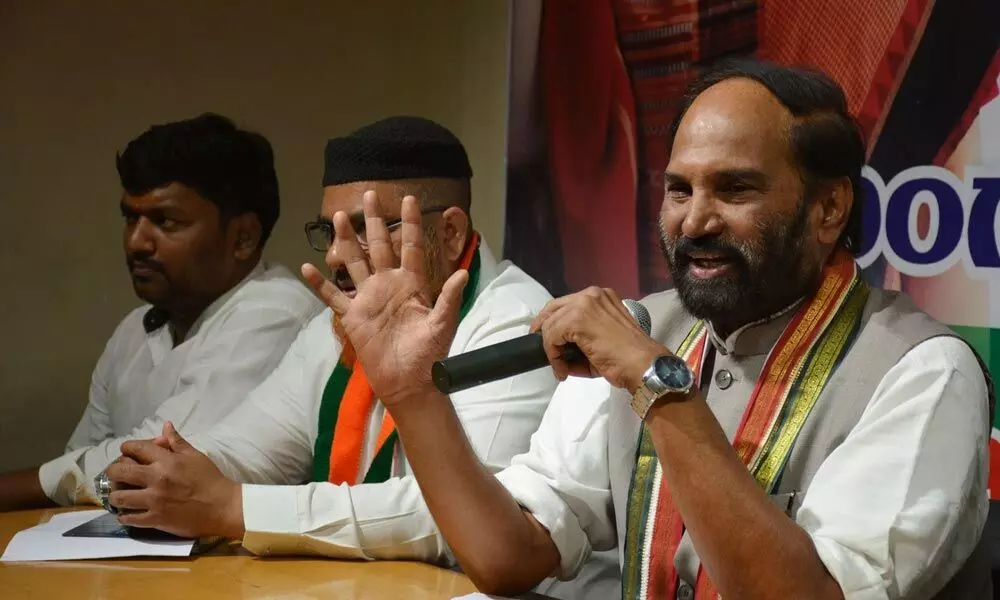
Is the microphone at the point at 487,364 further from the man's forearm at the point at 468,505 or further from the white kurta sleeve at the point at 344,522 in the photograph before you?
the white kurta sleeve at the point at 344,522

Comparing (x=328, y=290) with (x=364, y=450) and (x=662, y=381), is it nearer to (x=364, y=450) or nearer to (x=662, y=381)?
(x=364, y=450)

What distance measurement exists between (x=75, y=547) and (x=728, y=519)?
1.33 m

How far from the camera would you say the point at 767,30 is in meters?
3.19

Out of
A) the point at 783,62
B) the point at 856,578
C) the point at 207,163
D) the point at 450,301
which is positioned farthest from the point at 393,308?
the point at 207,163

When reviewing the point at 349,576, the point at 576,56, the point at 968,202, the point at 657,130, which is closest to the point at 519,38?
the point at 576,56

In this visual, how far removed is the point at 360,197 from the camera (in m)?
2.68

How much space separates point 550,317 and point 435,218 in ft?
3.60

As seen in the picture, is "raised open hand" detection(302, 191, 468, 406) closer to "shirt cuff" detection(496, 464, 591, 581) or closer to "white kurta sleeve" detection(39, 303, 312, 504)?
"shirt cuff" detection(496, 464, 591, 581)

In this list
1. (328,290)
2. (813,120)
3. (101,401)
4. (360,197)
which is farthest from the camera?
(101,401)

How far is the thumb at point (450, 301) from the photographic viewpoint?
2.01m

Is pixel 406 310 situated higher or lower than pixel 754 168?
lower

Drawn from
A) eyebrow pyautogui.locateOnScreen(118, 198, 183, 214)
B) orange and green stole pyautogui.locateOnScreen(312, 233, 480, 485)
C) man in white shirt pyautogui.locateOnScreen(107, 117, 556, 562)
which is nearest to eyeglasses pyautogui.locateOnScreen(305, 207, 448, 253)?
man in white shirt pyautogui.locateOnScreen(107, 117, 556, 562)

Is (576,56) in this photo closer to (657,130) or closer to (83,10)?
(657,130)

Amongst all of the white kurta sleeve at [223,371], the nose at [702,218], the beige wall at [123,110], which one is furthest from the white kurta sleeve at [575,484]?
the beige wall at [123,110]
